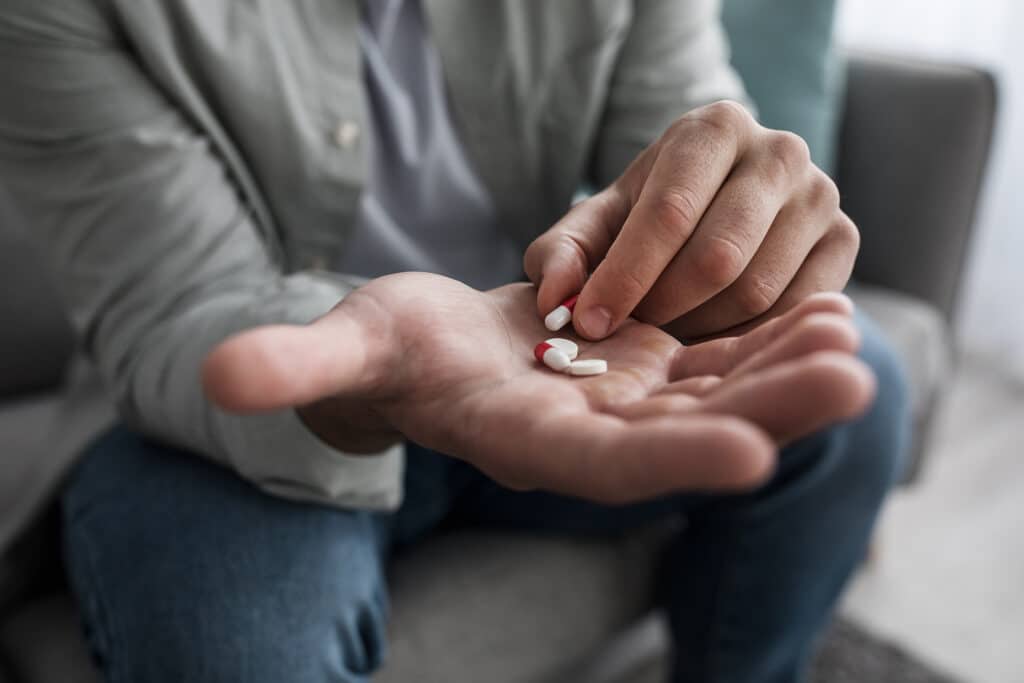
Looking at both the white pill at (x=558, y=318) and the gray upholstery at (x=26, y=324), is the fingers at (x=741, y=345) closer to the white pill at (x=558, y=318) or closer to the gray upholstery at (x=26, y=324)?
the white pill at (x=558, y=318)

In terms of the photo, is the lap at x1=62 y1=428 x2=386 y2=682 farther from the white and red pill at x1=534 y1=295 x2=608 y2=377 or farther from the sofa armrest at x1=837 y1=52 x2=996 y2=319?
the sofa armrest at x1=837 y1=52 x2=996 y2=319

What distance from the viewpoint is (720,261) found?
0.35 metres

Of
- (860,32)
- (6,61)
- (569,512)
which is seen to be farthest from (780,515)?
(860,32)

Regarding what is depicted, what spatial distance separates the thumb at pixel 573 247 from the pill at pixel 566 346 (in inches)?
0.7

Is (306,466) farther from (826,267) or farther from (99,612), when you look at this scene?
(826,267)

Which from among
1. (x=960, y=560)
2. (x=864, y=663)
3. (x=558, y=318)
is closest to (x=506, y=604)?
(x=558, y=318)

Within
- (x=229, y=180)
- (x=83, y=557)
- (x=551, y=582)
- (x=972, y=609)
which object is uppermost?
(x=229, y=180)

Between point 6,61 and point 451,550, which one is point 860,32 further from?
point 6,61

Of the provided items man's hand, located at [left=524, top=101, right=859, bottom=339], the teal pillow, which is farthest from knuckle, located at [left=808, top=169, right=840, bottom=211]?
the teal pillow

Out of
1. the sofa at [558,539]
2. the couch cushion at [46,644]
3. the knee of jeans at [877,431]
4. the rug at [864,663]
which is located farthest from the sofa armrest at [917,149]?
the couch cushion at [46,644]

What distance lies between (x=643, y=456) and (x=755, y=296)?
125 millimetres

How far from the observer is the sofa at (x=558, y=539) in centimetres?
58

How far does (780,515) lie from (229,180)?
1.34 ft

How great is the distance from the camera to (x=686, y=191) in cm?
35
